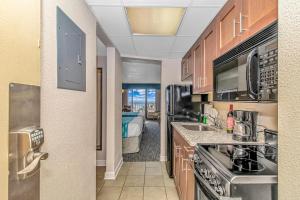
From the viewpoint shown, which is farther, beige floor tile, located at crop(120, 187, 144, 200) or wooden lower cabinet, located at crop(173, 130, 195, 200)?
beige floor tile, located at crop(120, 187, 144, 200)

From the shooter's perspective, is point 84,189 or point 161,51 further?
point 161,51

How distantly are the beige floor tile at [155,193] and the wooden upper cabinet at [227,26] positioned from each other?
6.51 ft

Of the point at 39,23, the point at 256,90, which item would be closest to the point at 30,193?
the point at 39,23

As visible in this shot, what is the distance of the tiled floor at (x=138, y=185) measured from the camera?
2686 millimetres

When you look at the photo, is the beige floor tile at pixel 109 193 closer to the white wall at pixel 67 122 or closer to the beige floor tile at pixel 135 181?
the beige floor tile at pixel 135 181

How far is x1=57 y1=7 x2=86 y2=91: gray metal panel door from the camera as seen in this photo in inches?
52.1

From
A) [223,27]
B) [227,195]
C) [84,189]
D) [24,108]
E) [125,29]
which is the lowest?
[84,189]

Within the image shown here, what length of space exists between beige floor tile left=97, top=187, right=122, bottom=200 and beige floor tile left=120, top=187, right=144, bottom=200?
7 centimetres

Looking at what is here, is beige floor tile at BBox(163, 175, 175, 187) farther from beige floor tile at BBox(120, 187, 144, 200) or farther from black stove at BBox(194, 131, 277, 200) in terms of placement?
black stove at BBox(194, 131, 277, 200)

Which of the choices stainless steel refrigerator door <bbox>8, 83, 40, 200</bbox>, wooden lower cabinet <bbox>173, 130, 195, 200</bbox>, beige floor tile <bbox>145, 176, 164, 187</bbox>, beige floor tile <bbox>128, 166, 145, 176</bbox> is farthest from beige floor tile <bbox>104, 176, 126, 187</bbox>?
stainless steel refrigerator door <bbox>8, 83, 40, 200</bbox>

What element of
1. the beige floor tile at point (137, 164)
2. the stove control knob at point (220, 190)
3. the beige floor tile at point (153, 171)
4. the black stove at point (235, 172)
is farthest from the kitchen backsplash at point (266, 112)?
the beige floor tile at point (137, 164)

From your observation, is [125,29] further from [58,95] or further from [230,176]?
[230,176]

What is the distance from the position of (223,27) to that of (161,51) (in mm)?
1765

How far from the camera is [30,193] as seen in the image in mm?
943
